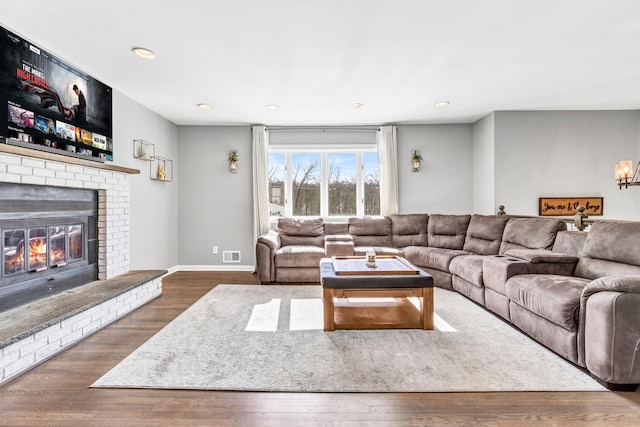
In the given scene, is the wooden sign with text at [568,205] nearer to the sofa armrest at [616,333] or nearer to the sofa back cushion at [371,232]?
the sofa back cushion at [371,232]

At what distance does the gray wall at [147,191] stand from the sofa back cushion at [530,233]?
4.54m

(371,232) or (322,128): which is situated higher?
(322,128)

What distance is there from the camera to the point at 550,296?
222 centimetres

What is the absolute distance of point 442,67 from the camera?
3.16 meters

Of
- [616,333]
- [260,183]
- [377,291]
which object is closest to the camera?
[616,333]

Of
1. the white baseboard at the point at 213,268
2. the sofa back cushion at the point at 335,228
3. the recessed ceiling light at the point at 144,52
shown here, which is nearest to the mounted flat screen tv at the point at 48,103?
the recessed ceiling light at the point at 144,52

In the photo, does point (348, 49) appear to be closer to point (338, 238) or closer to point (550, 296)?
point (550, 296)

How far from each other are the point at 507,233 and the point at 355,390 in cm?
295

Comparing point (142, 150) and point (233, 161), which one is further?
point (233, 161)

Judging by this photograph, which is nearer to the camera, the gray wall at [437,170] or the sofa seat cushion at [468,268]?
the sofa seat cushion at [468,268]

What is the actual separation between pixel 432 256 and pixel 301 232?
194 centimetres

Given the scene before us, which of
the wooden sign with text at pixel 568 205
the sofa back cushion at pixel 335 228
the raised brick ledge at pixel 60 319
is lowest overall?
the raised brick ledge at pixel 60 319

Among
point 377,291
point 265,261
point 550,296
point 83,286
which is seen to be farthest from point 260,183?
point 550,296

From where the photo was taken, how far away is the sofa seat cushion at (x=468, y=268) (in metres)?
3.23
